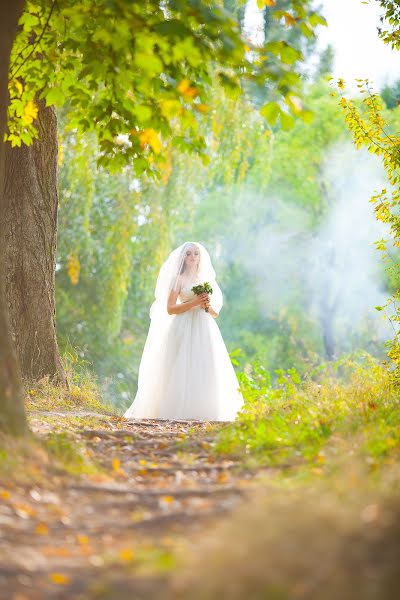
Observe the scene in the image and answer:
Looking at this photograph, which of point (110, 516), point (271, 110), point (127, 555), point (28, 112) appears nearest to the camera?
point (127, 555)

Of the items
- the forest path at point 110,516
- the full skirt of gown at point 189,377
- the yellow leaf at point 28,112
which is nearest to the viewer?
the forest path at point 110,516

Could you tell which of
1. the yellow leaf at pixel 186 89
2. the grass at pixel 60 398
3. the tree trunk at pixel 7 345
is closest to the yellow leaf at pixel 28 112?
the tree trunk at pixel 7 345

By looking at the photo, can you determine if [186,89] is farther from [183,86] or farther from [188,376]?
[188,376]

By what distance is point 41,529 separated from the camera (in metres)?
3.48

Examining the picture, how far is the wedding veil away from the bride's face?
0.04 meters

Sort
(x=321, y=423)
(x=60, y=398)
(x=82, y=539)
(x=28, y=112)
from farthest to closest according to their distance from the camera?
1. (x=60, y=398)
2. (x=28, y=112)
3. (x=321, y=423)
4. (x=82, y=539)

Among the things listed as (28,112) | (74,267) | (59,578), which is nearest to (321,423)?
(28,112)

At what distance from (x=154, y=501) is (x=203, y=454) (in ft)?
6.29

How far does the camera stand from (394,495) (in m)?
3.20

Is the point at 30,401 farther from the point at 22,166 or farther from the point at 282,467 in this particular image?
the point at 282,467

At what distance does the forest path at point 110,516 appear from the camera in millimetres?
2830

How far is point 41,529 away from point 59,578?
2.07 ft

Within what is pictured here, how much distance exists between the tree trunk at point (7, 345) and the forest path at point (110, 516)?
36 cm

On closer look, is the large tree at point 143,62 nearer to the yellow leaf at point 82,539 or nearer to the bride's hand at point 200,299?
the yellow leaf at point 82,539
